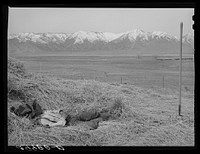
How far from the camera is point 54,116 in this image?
3555 millimetres

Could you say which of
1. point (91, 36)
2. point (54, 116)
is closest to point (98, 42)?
point (91, 36)

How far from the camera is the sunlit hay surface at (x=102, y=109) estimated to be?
11.3ft

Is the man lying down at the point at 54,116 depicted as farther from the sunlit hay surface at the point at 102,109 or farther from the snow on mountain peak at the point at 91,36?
the snow on mountain peak at the point at 91,36

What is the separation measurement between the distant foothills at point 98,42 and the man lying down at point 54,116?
2.12 feet

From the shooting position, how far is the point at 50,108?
3.60m

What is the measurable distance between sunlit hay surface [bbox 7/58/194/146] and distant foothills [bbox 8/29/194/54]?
272 mm

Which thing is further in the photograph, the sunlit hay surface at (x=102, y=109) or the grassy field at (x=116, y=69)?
the grassy field at (x=116, y=69)

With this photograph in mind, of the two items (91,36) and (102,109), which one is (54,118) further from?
(91,36)

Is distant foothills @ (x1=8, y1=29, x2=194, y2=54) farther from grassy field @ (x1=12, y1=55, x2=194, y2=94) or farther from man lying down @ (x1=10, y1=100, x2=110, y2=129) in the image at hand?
man lying down @ (x1=10, y1=100, x2=110, y2=129)

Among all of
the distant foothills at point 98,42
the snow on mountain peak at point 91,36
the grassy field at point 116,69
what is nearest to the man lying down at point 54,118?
the grassy field at point 116,69

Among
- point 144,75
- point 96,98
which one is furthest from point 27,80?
point 144,75

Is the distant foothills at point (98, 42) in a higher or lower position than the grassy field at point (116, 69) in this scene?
higher

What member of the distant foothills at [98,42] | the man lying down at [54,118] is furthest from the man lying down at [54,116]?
the distant foothills at [98,42]

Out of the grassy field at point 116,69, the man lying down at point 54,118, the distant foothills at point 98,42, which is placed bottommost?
the man lying down at point 54,118
